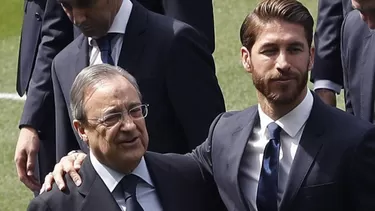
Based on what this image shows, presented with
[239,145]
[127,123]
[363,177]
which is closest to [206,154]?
[239,145]

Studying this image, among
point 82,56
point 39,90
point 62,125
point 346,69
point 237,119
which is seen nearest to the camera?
point 237,119

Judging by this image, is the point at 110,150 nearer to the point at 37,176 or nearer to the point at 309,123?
the point at 309,123

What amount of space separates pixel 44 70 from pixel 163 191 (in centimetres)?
169

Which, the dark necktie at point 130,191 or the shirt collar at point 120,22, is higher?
the shirt collar at point 120,22

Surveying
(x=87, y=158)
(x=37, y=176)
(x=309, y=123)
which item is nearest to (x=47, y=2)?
(x=37, y=176)

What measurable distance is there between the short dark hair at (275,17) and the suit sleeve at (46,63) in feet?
5.59

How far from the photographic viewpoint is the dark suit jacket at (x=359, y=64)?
17.1ft

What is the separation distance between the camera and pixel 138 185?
419 cm

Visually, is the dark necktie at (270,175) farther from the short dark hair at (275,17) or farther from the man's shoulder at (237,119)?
the short dark hair at (275,17)

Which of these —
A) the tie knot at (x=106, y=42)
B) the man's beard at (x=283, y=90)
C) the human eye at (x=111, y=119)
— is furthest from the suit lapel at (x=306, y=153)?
the tie knot at (x=106, y=42)

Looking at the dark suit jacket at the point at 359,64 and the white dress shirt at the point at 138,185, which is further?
the dark suit jacket at the point at 359,64

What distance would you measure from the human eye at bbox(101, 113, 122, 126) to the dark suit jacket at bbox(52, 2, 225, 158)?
2.57 ft

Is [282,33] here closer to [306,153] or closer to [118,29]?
[306,153]

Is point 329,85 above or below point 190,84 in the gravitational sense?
below
